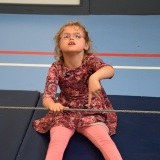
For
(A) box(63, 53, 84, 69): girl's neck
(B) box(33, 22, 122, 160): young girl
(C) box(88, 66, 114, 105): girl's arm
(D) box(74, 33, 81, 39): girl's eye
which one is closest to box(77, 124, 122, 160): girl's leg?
(B) box(33, 22, 122, 160): young girl

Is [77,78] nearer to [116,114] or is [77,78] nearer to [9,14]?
[116,114]

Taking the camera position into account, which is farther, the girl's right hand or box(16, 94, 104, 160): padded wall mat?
box(16, 94, 104, 160): padded wall mat

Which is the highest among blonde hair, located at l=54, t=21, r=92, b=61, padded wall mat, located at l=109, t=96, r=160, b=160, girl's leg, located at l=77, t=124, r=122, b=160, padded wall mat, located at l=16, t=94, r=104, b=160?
blonde hair, located at l=54, t=21, r=92, b=61

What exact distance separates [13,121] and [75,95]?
0.39 m

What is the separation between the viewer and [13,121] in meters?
1.53

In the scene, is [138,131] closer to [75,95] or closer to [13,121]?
[75,95]

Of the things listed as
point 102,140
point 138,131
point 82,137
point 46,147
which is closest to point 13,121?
point 46,147

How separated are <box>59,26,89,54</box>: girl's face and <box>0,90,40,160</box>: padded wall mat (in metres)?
0.47

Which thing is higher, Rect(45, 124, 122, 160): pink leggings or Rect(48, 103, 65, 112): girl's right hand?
Rect(48, 103, 65, 112): girl's right hand

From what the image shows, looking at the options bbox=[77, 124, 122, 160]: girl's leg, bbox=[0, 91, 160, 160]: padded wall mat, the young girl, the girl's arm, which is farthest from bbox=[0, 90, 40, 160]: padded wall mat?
the girl's arm

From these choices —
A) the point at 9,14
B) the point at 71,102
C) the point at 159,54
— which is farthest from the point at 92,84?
the point at 9,14

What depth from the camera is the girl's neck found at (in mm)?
1371

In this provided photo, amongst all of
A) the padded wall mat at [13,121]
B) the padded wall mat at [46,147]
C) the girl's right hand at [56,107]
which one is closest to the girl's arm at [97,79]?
the girl's right hand at [56,107]

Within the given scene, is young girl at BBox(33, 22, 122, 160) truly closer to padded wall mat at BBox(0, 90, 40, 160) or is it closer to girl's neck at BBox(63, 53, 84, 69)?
girl's neck at BBox(63, 53, 84, 69)
